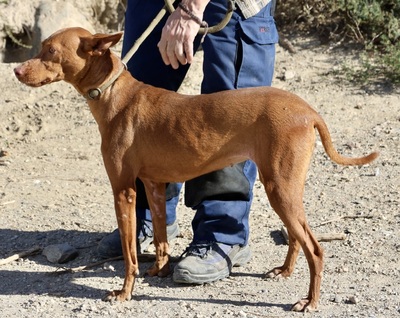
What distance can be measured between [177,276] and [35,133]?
11.3 ft

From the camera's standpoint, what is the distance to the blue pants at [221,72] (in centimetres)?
507

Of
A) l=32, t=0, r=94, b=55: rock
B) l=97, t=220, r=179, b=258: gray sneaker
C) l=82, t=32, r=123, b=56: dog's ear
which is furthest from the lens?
l=32, t=0, r=94, b=55: rock

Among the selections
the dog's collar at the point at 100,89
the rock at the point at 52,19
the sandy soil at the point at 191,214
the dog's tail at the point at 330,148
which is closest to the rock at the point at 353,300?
the sandy soil at the point at 191,214

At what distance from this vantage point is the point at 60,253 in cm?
553

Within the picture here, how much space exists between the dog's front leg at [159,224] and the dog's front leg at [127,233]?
0.91ft

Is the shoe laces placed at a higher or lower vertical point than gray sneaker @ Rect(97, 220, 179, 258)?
higher

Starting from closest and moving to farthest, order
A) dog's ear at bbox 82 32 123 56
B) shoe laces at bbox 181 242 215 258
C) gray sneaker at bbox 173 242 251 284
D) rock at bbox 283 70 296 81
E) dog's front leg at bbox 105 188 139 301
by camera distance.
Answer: dog's ear at bbox 82 32 123 56 → dog's front leg at bbox 105 188 139 301 → gray sneaker at bbox 173 242 251 284 → shoe laces at bbox 181 242 215 258 → rock at bbox 283 70 296 81

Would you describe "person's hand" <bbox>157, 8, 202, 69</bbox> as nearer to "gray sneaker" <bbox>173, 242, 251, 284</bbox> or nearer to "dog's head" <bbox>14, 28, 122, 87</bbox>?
"dog's head" <bbox>14, 28, 122, 87</bbox>

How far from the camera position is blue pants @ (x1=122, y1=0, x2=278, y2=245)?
5.07 meters

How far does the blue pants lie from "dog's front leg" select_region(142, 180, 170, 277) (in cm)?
23

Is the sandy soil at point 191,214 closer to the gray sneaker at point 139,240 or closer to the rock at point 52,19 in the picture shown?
the gray sneaker at point 139,240

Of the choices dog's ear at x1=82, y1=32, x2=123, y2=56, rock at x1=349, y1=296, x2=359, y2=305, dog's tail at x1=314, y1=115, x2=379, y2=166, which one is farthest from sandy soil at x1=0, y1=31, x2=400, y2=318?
dog's ear at x1=82, y1=32, x2=123, y2=56

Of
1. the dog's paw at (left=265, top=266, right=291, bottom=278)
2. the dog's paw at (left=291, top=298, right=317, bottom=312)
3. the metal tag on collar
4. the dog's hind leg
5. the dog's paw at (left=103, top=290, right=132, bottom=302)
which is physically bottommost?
the dog's paw at (left=265, top=266, right=291, bottom=278)

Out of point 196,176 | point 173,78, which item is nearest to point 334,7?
point 173,78
